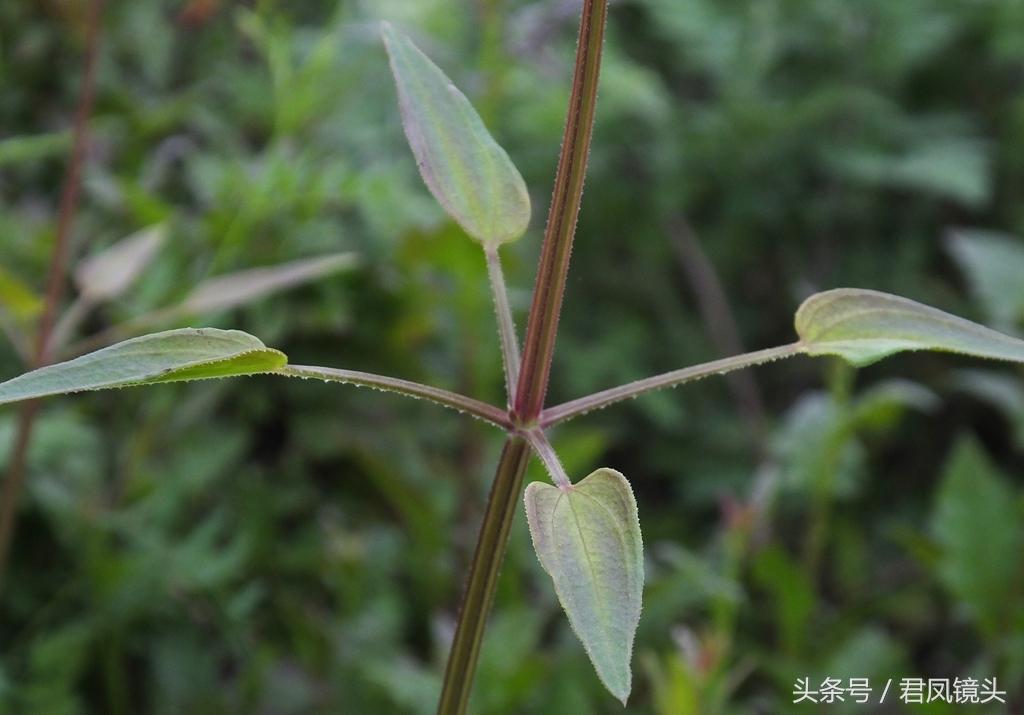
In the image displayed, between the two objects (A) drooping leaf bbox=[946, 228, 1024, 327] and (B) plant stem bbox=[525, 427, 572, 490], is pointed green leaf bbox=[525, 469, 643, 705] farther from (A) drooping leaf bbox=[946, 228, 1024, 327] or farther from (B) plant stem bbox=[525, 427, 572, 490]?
(A) drooping leaf bbox=[946, 228, 1024, 327]

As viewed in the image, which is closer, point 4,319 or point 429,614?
point 4,319

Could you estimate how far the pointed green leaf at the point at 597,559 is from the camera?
0.95ft

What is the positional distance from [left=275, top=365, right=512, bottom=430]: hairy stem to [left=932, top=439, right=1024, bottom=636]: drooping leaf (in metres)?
0.62

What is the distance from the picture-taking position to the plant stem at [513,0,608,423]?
345mm

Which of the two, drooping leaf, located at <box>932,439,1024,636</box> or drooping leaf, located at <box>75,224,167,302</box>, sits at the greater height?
drooping leaf, located at <box>932,439,1024,636</box>

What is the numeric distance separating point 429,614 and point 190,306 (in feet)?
1.24

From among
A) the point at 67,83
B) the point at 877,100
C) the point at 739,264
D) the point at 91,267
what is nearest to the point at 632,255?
the point at 739,264

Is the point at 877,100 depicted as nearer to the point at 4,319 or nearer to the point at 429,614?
the point at 429,614

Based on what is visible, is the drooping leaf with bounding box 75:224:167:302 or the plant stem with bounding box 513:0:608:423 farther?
the drooping leaf with bounding box 75:224:167:302

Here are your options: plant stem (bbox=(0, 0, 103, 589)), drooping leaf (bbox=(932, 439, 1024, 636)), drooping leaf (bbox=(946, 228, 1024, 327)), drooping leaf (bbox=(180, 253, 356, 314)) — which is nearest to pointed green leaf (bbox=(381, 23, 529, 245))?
drooping leaf (bbox=(180, 253, 356, 314))

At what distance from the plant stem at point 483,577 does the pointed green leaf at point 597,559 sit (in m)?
0.03

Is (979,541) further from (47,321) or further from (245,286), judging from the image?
(47,321)

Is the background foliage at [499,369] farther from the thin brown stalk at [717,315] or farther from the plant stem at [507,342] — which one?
the plant stem at [507,342]

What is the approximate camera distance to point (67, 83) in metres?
1.04
